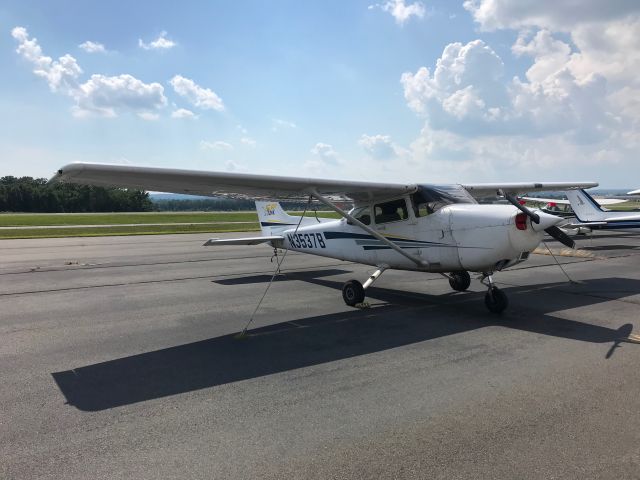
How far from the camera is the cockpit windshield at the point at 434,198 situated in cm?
859

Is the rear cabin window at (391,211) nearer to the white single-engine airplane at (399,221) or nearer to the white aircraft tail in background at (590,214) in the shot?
the white single-engine airplane at (399,221)

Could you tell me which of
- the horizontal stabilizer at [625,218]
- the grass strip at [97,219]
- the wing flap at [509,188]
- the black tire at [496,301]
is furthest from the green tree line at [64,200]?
the black tire at [496,301]

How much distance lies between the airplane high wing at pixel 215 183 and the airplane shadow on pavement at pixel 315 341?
2.31 m

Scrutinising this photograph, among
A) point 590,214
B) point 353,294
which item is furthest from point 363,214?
point 590,214

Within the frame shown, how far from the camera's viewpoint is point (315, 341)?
21.1ft

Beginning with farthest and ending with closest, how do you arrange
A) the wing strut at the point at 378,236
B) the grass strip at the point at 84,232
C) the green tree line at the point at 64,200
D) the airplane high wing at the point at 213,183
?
1. the green tree line at the point at 64,200
2. the grass strip at the point at 84,232
3. the wing strut at the point at 378,236
4. the airplane high wing at the point at 213,183

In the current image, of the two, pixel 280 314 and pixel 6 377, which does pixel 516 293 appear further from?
pixel 6 377

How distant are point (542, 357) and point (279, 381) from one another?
3268 millimetres

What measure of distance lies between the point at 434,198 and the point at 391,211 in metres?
1.00

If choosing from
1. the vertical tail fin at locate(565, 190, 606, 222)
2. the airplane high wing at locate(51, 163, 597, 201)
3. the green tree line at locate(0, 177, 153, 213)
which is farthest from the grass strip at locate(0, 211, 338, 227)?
the airplane high wing at locate(51, 163, 597, 201)

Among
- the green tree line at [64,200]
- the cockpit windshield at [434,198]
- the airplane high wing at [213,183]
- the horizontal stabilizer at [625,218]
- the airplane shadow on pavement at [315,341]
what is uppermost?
the green tree line at [64,200]

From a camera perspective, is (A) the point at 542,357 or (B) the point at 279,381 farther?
(A) the point at 542,357

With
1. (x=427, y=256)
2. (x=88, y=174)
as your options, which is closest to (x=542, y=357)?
(x=427, y=256)

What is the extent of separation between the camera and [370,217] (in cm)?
970
